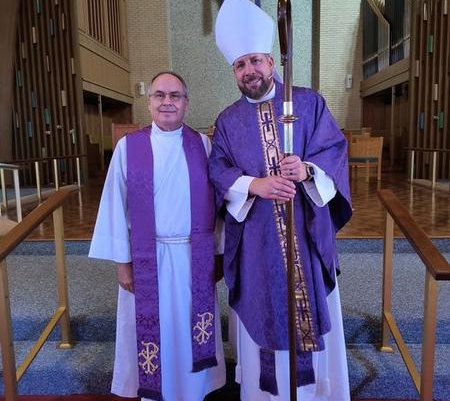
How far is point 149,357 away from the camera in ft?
7.00

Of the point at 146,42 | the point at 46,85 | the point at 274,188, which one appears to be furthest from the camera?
the point at 146,42

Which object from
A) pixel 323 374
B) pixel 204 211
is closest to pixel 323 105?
pixel 204 211

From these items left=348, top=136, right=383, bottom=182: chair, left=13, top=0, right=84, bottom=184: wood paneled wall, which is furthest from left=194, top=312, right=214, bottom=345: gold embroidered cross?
left=13, top=0, right=84, bottom=184: wood paneled wall

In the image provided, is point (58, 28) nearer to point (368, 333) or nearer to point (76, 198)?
point (76, 198)

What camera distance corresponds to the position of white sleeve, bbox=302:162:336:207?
1752 mm

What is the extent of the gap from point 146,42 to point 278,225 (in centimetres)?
Answer: 1190

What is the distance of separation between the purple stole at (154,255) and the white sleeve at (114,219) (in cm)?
4

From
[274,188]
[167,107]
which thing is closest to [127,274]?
[167,107]

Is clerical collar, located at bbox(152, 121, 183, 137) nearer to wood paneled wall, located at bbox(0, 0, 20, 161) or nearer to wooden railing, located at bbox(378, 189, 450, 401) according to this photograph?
wooden railing, located at bbox(378, 189, 450, 401)

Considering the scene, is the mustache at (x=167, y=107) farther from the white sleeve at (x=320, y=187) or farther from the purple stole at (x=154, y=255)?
the white sleeve at (x=320, y=187)

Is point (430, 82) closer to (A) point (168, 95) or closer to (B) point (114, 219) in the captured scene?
(A) point (168, 95)

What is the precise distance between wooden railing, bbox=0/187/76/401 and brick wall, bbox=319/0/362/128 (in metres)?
10.7

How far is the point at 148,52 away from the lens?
12.7 m

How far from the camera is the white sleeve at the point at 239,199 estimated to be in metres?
A: 1.83
